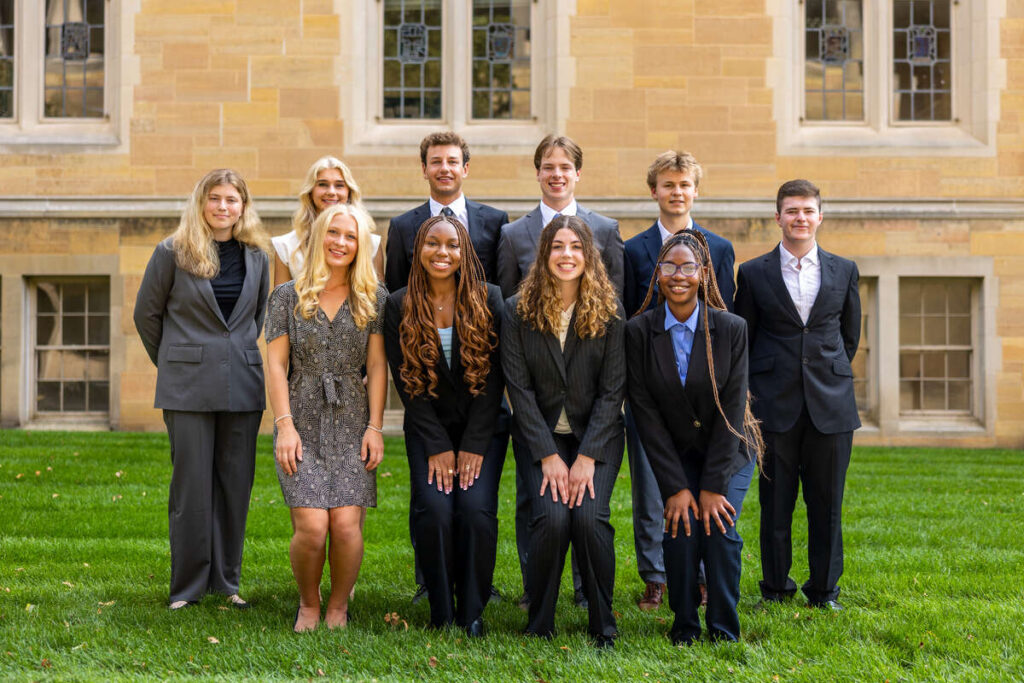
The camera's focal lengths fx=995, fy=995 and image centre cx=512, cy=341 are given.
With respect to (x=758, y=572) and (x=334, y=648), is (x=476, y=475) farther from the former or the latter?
(x=758, y=572)

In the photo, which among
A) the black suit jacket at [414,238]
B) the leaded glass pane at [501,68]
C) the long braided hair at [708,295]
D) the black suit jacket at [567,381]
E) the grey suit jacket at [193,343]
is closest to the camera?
the long braided hair at [708,295]

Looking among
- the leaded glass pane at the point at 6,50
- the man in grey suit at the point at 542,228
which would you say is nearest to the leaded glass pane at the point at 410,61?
the leaded glass pane at the point at 6,50

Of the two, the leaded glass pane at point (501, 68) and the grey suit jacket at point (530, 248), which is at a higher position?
the leaded glass pane at point (501, 68)

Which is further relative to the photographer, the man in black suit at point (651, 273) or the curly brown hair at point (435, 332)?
the man in black suit at point (651, 273)

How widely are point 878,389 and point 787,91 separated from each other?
3.72 meters

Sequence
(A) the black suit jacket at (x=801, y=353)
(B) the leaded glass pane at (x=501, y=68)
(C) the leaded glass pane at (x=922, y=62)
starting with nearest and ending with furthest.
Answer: (A) the black suit jacket at (x=801, y=353) → (B) the leaded glass pane at (x=501, y=68) → (C) the leaded glass pane at (x=922, y=62)

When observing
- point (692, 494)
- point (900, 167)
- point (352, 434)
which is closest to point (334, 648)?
point (352, 434)

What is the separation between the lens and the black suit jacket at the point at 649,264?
202 inches

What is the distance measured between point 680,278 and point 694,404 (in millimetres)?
568

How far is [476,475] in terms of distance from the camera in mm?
4562

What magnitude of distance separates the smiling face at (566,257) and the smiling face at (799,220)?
108 centimetres

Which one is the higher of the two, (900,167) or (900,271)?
(900,167)

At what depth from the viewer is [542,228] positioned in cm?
507

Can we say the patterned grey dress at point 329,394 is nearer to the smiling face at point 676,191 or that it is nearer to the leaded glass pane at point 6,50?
the smiling face at point 676,191
